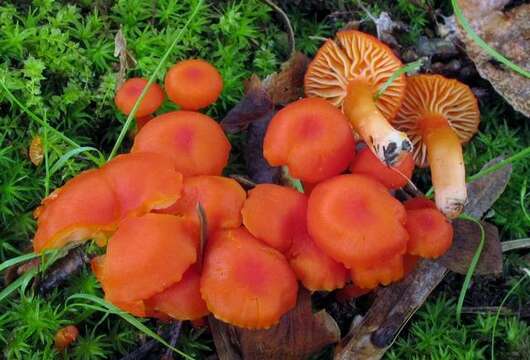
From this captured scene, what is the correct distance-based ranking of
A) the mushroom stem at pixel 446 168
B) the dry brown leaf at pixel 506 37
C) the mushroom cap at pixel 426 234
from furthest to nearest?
the dry brown leaf at pixel 506 37, the mushroom stem at pixel 446 168, the mushroom cap at pixel 426 234

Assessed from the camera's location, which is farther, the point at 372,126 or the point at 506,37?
the point at 506,37

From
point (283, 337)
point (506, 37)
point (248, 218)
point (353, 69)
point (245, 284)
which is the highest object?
point (506, 37)

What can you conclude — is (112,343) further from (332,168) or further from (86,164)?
(332,168)

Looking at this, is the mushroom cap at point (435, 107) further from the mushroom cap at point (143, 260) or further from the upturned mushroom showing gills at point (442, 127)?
the mushroom cap at point (143, 260)

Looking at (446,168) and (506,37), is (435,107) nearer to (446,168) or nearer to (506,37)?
(446,168)

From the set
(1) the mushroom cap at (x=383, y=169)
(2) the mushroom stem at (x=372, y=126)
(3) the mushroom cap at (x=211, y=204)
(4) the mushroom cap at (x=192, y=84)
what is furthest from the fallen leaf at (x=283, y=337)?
(4) the mushroom cap at (x=192, y=84)

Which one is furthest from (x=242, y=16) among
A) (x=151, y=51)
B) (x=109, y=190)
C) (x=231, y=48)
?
(x=109, y=190)

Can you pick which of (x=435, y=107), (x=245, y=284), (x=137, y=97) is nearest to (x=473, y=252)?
(x=435, y=107)
